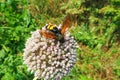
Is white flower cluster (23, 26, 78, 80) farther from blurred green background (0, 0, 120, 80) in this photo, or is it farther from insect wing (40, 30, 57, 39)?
blurred green background (0, 0, 120, 80)

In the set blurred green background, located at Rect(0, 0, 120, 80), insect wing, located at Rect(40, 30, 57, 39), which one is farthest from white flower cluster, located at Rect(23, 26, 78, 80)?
blurred green background, located at Rect(0, 0, 120, 80)

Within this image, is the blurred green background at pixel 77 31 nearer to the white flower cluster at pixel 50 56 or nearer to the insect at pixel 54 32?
the white flower cluster at pixel 50 56

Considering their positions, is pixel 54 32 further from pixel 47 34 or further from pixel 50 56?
pixel 50 56

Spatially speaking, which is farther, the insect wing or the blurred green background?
the blurred green background

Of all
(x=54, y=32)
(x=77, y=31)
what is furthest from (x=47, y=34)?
(x=77, y=31)

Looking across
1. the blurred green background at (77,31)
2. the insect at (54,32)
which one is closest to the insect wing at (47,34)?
the insect at (54,32)
